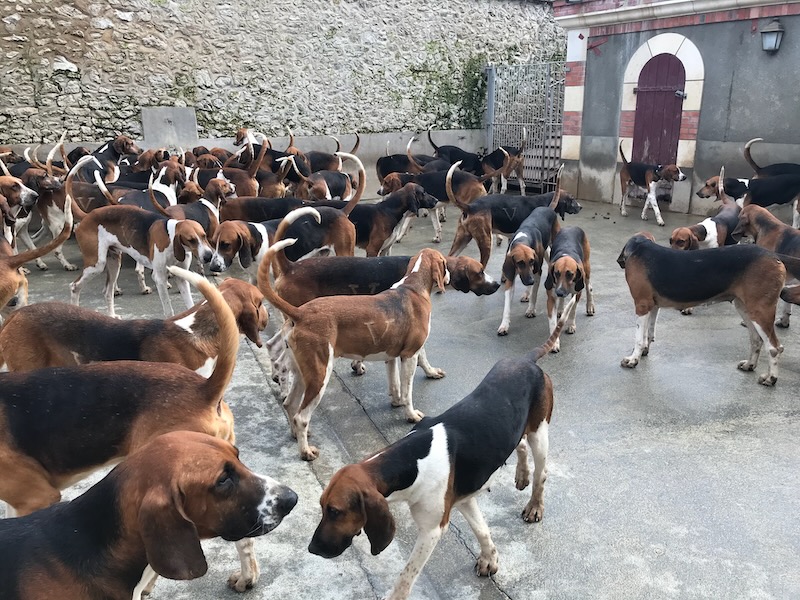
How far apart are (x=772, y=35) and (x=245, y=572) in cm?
1097

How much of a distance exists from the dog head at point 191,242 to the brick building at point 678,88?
9108mm

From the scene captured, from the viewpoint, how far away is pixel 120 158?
10664 mm

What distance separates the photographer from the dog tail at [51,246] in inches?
162

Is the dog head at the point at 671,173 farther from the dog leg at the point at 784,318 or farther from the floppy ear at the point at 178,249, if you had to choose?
the floppy ear at the point at 178,249

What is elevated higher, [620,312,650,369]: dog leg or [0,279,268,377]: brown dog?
[0,279,268,377]: brown dog

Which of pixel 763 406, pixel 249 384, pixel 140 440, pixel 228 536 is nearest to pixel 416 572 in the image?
pixel 228 536

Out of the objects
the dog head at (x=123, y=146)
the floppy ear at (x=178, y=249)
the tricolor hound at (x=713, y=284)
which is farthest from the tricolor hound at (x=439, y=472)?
the dog head at (x=123, y=146)

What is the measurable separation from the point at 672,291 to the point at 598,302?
1835 millimetres

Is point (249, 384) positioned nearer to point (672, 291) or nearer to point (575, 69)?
point (672, 291)

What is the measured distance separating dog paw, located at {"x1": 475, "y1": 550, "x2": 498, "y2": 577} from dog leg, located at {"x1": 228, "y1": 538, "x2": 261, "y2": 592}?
1.02m

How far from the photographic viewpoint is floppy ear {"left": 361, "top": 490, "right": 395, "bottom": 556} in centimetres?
224

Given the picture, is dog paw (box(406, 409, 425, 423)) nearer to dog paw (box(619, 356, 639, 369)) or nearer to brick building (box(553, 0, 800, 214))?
dog paw (box(619, 356, 639, 369))

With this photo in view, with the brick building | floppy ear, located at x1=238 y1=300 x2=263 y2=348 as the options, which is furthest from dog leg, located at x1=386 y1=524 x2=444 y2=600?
the brick building

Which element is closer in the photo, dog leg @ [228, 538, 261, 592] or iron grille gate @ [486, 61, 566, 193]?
dog leg @ [228, 538, 261, 592]
